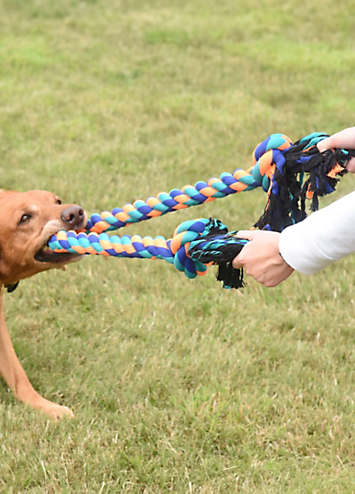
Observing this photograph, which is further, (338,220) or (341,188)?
(341,188)

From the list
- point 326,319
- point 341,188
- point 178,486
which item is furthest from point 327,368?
point 341,188

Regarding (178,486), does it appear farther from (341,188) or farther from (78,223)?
(341,188)

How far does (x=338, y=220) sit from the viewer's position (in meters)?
2.03

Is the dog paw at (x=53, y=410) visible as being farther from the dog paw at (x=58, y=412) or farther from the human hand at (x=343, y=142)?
the human hand at (x=343, y=142)

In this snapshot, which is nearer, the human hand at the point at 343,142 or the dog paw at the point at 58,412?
the human hand at the point at 343,142

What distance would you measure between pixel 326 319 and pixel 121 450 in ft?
5.53

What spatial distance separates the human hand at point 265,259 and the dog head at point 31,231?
1.17m

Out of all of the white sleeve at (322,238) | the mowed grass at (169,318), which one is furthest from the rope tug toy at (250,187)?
the mowed grass at (169,318)

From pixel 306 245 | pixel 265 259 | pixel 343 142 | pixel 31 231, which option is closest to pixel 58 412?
pixel 31 231

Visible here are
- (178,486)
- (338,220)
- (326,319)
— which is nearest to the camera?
(338,220)

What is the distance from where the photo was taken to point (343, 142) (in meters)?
2.48

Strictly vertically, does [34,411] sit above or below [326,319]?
below

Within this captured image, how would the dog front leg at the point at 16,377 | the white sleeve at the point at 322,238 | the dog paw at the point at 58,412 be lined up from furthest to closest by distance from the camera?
the dog front leg at the point at 16,377 → the dog paw at the point at 58,412 → the white sleeve at the point at 322,238

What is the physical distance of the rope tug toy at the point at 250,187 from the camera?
8.11ft
